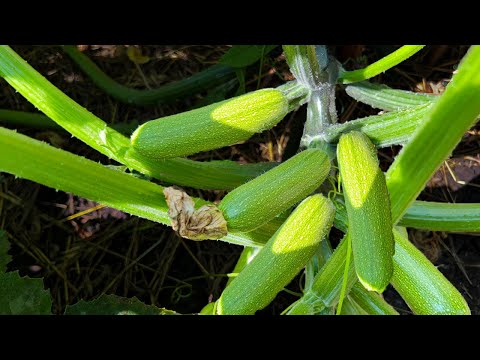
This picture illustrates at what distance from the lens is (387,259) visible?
4.29 ft

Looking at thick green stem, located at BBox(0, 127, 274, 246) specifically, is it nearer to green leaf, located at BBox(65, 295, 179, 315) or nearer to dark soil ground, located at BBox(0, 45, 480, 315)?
green leaf, located at BBox(65, 295, 179, 315)

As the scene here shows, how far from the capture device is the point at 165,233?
2629 mm

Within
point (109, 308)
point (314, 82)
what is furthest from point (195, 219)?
point (314, 82)

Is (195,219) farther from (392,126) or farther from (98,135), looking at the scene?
(392,126)

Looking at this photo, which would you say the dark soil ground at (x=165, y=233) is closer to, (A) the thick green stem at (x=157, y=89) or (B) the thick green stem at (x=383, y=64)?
(A) the thick green stem at (x=157, y=89)

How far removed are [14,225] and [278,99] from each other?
146cm

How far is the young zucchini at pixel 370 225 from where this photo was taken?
1288mm

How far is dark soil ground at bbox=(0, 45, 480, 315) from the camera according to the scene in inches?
99.2

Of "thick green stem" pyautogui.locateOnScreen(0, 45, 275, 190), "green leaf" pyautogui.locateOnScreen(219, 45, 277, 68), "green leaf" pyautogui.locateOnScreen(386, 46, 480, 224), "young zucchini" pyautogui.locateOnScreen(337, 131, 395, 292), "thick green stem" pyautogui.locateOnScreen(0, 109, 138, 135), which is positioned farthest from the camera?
"thick green stem" pyautogui.locateOnScreen(0, 109, 138, 135)

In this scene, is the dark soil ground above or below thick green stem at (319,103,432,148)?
below

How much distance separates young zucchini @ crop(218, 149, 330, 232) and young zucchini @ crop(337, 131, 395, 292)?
19 centimetres

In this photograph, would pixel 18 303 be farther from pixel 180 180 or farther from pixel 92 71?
pixel 92 71

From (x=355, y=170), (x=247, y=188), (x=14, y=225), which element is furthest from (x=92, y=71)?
(x=355, y=170)

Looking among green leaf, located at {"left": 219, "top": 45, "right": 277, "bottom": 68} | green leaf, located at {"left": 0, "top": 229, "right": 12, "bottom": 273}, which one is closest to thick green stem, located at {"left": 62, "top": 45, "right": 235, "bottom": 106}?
green leaf, located at {"left": 219, "top": 45, "right": 277, "bottom": 68}
